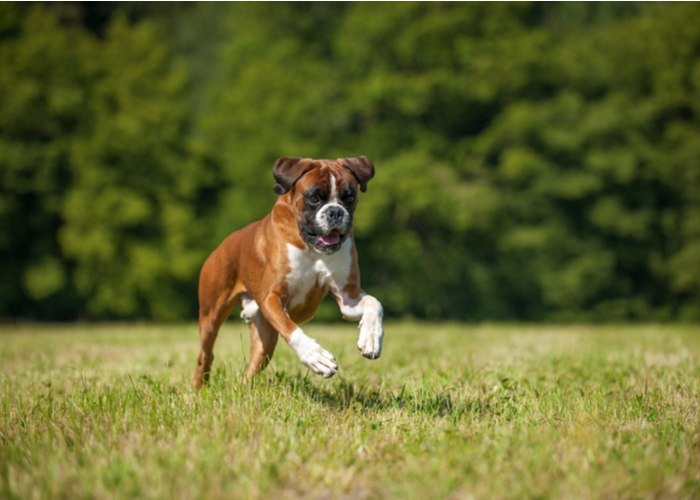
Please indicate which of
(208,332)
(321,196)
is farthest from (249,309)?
(321,196)

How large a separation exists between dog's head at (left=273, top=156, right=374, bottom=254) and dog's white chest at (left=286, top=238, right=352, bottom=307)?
0.13 meters

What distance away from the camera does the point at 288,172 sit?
4156 millimetres

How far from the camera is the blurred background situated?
19516 millimetres

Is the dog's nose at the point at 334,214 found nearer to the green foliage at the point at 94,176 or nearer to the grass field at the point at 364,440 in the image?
the grass field at the point at 364,440

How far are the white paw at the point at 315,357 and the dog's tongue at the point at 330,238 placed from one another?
0.66 metres

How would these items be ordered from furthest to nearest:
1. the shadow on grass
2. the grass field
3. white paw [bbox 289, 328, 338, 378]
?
the shadow on grass
white paw [bbox 289, 328, 338, 378]
the grass field

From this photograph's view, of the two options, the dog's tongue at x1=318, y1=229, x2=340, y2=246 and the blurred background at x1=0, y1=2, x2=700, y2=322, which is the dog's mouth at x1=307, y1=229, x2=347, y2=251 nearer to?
the dog's tongue at x1=318, y1=229, x2=340, y2=246

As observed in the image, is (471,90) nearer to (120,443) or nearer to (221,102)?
(221,102)

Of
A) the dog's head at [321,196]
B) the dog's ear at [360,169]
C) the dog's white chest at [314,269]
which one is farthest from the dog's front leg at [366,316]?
the dog's ear at [360,169]

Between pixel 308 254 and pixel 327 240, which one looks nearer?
pixel 327 240

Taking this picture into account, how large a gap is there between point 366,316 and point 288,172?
1176mm

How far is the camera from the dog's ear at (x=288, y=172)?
4.12 m

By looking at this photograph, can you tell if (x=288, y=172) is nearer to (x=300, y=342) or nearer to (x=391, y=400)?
(x=300, y=342)

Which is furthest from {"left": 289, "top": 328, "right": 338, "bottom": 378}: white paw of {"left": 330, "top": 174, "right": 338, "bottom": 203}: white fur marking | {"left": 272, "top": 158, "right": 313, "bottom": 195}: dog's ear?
{"left": 272, "top": 158, "right": 313, "bottom": 195}: dog's ear
